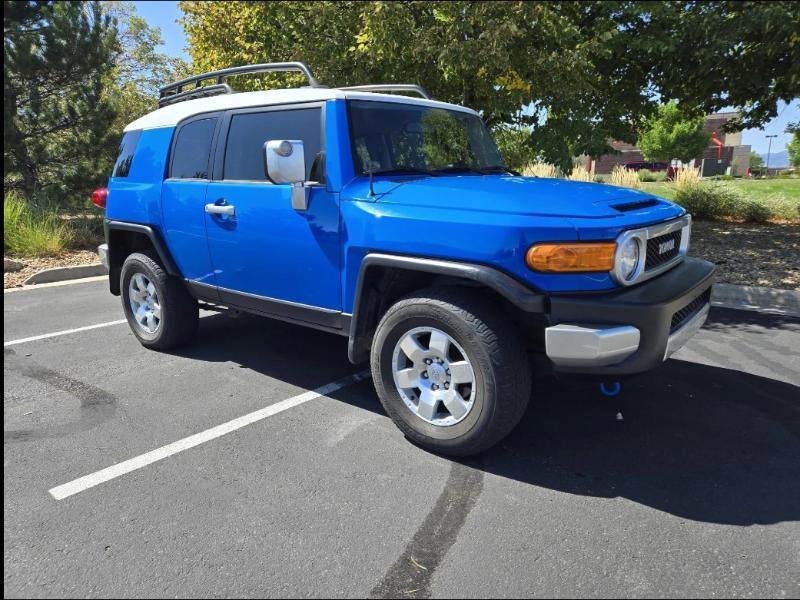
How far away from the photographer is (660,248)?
312 centimetres

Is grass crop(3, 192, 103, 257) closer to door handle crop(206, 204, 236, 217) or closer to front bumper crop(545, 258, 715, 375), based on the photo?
door handle crop(206, 204, 236, 217)

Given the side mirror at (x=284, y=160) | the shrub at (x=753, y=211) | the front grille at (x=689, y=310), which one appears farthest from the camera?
the shrub at (x=753, y=211)

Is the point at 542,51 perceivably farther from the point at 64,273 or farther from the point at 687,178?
the point at 687,178

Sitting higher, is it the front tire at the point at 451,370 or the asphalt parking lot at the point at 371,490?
the front tire at the point at 451,370

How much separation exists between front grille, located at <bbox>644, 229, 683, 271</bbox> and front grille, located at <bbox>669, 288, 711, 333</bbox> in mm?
279

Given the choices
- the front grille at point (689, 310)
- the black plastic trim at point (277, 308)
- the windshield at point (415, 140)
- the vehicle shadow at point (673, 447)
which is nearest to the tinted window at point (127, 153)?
the black plastic trim at point (277, 308)

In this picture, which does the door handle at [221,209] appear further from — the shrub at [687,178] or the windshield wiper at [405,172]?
the shrub at [687,178]

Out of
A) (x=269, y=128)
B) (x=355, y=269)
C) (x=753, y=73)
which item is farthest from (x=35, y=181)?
(x=753, y=73)

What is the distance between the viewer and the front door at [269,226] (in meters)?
3.42

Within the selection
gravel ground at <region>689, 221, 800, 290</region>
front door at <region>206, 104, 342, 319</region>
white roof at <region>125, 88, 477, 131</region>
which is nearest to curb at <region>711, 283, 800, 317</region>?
gravel ground at <region>689, 221, 800, 290</region>

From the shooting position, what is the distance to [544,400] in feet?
12.5

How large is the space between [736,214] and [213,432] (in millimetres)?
13923

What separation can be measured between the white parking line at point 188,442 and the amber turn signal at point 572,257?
6.39ft

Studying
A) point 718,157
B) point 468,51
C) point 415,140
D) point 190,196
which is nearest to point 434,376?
point 415,140
